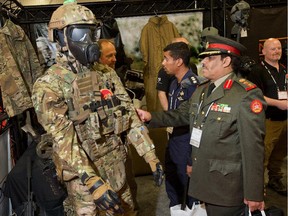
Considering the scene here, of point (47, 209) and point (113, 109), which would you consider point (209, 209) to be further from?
point (47, 209)

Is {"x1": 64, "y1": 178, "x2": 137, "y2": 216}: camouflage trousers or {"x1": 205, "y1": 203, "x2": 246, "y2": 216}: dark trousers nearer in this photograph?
{"x1": 64, "y1": 178, "x2": 137, "y2": 216}: camouflage trousers

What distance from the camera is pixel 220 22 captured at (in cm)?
419

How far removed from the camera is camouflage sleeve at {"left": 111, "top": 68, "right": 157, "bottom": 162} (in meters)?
1.86

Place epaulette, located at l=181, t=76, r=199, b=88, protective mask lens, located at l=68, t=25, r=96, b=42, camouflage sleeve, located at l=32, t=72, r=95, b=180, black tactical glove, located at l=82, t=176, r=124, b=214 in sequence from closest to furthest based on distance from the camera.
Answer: black tactical glove, located at l=82, t=176, r=124, b=214 → camouflage sleeve, located at l=32, t=72, r=95, b=180 → protective mask lens, located at l=68, t=25, r=96, b=42 → epaulette, located at l=181, t=76, r=199, b=88

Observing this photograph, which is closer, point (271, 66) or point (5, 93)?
point (5, 93)

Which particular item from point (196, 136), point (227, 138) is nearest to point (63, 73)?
point (196, 136)

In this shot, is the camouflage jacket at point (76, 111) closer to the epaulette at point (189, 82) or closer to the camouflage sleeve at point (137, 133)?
the camouflage sleeve at point (137, 133)

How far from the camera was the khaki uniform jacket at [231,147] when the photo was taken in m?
1.71

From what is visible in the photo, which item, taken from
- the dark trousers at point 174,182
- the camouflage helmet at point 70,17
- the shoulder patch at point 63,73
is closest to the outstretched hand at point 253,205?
the dark trousers at point 174,182

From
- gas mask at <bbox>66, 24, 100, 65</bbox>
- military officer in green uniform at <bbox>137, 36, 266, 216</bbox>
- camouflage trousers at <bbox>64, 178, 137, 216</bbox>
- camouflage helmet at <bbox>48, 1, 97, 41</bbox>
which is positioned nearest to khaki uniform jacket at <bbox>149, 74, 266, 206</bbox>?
military officer in green uniform at <bbox>137, 36, 266, 216</bbox>

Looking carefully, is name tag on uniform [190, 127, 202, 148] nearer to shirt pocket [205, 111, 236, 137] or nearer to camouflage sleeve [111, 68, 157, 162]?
shirt pocket [205, 111, 236, 137]

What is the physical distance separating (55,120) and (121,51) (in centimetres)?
245

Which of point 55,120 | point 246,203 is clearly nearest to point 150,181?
point 246,203

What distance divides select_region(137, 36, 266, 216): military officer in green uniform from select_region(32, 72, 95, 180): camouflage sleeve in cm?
70
